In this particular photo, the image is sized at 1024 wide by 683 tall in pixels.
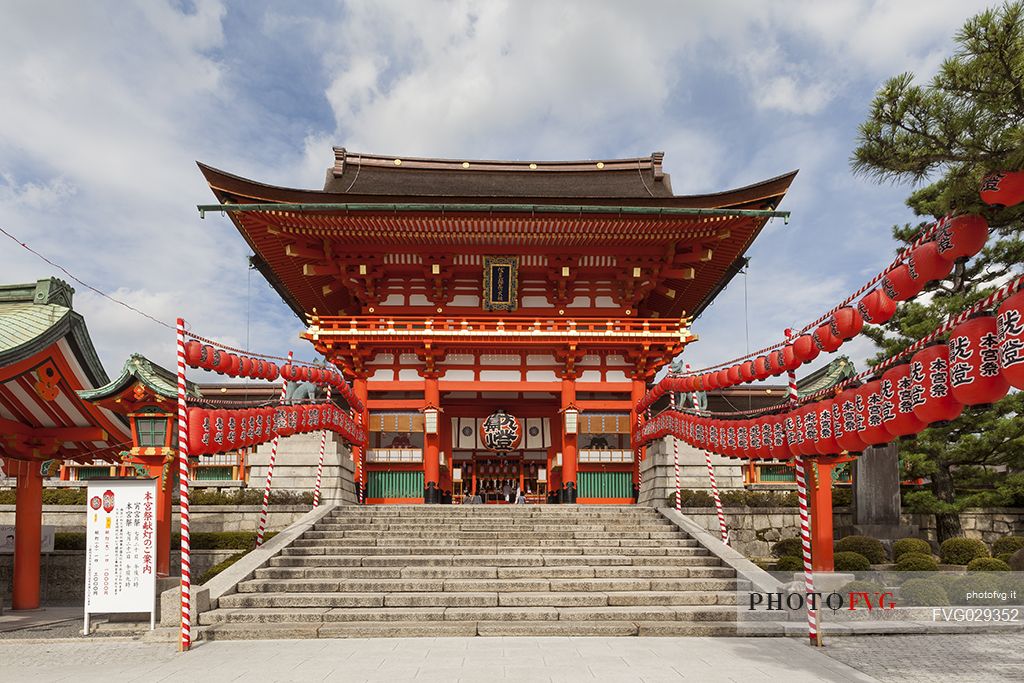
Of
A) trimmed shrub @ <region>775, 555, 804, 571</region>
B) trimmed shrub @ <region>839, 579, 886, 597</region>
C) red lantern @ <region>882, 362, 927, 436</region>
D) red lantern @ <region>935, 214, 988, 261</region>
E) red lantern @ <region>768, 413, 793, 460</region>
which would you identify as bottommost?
trimmed shrub @ <region>839, 579, 886, 597</region>

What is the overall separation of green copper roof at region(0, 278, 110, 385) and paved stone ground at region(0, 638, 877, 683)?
469cm

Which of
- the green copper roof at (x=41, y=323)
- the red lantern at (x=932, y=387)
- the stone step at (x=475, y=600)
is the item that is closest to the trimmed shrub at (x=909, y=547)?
the stone step at (x=475, y=600)

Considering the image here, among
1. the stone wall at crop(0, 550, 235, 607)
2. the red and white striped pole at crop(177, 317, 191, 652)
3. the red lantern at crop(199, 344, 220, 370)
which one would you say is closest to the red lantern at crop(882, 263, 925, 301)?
the red and white striped pole at crop(177, 317, 191, 652)

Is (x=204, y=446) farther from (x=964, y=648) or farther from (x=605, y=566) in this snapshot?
(x=964, y=648)

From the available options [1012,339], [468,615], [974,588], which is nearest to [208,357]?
[468,615]

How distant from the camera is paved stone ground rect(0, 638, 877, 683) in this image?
7.76m

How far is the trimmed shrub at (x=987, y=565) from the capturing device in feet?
39.6

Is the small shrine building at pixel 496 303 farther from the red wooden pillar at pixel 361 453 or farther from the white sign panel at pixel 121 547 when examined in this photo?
the white sign panel at pixel 121 547

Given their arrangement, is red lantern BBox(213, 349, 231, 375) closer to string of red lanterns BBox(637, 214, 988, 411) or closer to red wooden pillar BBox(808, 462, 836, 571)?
string of red lanterns BBox(637, 214, 988, 411)

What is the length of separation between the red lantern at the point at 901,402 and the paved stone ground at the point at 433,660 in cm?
279

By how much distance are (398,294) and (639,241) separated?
7.35 metres

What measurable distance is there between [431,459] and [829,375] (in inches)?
414

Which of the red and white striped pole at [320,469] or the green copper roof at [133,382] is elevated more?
the green copper roof at [133,382]

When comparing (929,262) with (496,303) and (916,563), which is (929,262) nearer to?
(916,563)
